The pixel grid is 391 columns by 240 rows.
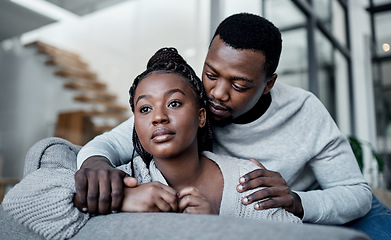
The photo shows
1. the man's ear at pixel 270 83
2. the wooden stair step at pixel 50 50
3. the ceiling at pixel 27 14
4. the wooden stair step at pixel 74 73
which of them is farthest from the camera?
the wooden stair step at pixel 74 73

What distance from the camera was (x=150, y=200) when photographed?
74 centimetres

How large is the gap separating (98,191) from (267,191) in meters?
0.38

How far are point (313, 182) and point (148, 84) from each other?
0.77m

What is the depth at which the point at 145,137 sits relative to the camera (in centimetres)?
89

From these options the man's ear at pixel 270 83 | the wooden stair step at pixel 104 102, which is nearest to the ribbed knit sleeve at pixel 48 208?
the man's ear at pixel 270 83

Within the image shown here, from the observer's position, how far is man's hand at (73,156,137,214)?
0.73 meters

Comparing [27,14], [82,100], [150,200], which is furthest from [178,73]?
[82,100]

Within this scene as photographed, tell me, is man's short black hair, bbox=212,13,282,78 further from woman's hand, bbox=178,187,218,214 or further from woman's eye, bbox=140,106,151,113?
woman's hand, bbox=178,187,218,214

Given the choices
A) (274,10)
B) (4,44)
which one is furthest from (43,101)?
(274,10)

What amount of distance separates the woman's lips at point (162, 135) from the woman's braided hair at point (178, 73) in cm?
16

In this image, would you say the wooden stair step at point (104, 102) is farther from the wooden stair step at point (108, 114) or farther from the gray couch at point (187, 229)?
the gray couch at point (187, 229)

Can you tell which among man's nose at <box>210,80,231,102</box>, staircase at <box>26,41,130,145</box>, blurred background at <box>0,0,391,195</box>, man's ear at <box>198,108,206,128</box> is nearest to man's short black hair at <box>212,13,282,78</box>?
man's nose at <box>210,80,231,102</box>

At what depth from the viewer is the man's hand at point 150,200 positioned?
74cm

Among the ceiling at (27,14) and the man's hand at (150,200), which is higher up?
the ceiling at (27,14)
